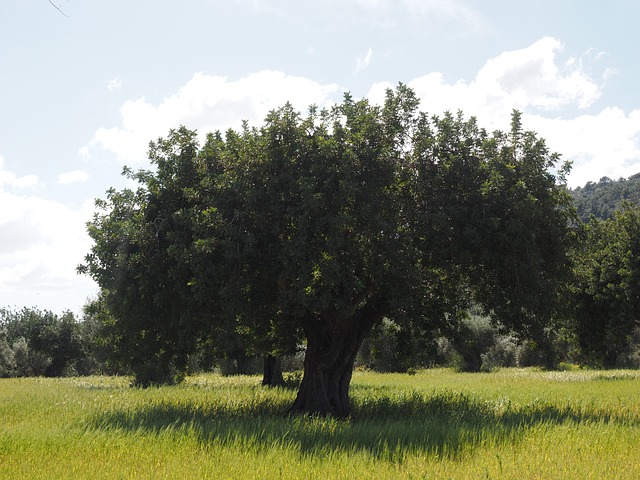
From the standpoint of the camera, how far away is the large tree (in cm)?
1839

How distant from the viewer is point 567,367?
220 ft

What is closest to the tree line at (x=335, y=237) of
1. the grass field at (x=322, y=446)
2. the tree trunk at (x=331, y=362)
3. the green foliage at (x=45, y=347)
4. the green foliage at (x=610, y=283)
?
the tree trunk at (x=331, y=362)

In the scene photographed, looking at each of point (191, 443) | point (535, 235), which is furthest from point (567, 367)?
point (191, 443)

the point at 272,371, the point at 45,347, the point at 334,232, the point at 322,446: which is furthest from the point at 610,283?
the point at 45,347

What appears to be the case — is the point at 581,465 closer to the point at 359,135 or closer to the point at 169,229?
the point at 359,135

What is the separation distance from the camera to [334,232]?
17312 millimetres

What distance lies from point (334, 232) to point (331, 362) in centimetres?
681

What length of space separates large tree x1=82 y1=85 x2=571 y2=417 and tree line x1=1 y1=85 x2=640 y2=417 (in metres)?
0.07

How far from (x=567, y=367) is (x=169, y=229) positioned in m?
60.3

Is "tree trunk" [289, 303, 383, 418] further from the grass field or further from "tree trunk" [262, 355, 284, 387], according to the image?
"tree trunk" [262, 355, 284, 387]

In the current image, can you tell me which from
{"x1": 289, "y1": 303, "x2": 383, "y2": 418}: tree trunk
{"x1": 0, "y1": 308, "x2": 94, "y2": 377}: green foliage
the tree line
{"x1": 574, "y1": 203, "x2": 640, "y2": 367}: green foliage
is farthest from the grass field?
{"x1": 0, "y1": 308, "x2": 94, "y2": 377}: green foliage

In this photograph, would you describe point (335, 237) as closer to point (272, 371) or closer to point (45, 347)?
point (272, 371)

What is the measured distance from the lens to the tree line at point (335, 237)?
726 inches

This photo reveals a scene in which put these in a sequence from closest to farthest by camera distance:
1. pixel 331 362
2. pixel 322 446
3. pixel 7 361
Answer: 1. pixel 322 446
2. pixel 331 362
3. pixel 7 361
